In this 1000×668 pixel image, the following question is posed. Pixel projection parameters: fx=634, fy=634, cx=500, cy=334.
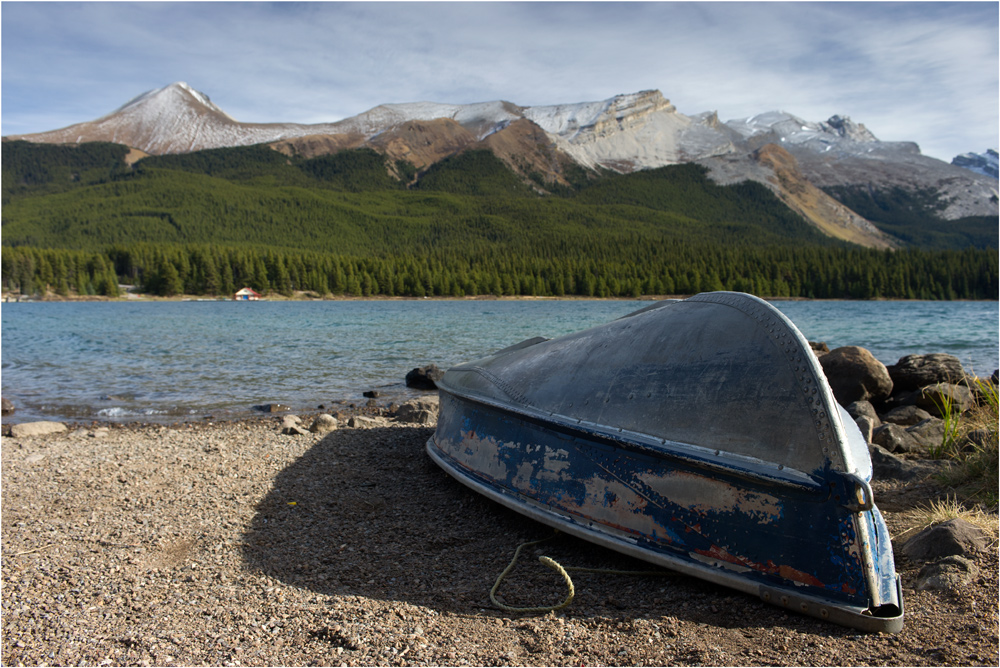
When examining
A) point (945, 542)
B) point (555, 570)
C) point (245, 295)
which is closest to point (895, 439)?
point (945, 542)

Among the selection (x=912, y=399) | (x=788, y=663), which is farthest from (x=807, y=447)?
(x=912, y=399)

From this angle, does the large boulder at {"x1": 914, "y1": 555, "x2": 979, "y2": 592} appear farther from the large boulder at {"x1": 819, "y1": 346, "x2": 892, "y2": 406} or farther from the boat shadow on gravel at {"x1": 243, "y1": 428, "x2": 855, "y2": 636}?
the large boulder at {"x1": 819, "y1": 346, "x2": 892, "y2": 406}

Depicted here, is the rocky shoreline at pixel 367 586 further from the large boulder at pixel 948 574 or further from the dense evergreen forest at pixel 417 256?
the dense evergreen forest at pixel 417 256

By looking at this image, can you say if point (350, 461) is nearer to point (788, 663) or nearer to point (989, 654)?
point (788, 663)

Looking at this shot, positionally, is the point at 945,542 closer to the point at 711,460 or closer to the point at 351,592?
the point at 711,460

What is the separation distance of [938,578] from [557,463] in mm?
2629

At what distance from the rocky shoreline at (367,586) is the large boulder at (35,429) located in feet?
13.0

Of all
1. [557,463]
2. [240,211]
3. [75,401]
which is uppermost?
[240,211]

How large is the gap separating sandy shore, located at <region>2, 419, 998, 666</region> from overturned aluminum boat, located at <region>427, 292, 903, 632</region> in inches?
10.8

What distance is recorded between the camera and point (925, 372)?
12.9 meters

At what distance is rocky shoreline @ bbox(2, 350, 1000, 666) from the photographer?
11.6ft

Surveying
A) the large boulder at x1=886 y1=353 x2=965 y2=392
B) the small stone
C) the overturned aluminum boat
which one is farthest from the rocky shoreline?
the large boulder at x1=886 y1=353 x2=965 y2=392

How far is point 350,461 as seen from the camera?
25.7 feet

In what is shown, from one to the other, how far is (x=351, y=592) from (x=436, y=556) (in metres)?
0.86
